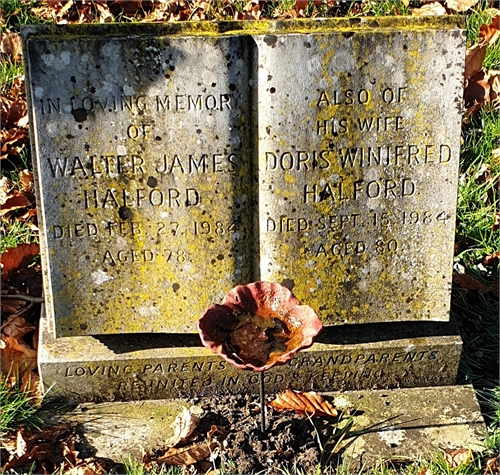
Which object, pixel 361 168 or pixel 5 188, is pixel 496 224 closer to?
pixel 361 168

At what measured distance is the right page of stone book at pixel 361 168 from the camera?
3.10 m

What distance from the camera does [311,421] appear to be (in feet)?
11.0

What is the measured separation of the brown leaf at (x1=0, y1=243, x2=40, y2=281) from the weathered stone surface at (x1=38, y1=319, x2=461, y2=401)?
0.64 m

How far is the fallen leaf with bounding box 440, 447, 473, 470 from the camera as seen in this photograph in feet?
10.6

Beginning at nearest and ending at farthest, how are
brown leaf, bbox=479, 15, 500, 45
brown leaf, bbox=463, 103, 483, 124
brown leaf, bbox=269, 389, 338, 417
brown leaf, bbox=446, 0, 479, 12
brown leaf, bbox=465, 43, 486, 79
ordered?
brown leaf, bbox=269, 389, 338, 417 → brown leaf, bbox=463, 103, 483, 124 → brown leaf, bbox=465, 43, 486, 79 → brown leaf, bbox=479, 15, 500, 45 → brown leaf, bbox=446, 0, 479, 12

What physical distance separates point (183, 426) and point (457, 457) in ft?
3.47

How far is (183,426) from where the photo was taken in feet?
11.0

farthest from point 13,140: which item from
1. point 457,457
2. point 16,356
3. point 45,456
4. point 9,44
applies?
point 457,457

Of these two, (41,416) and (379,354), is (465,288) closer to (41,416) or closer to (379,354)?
(379,354)

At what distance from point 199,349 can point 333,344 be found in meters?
0.56

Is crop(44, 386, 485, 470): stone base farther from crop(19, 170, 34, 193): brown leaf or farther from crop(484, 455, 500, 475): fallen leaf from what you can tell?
Result: crop(19, 170, 34, 193): brown leaf

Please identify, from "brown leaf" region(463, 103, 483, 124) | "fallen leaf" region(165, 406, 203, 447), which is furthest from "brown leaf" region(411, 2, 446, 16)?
"fallen leaf" region(165, 406, 203, 447)

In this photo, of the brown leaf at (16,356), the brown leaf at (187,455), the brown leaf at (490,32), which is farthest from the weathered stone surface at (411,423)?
the brown leaf at (490,32)

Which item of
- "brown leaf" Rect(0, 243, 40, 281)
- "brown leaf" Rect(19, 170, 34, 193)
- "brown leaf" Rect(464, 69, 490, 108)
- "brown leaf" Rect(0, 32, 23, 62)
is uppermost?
"brown leaf" Rect(0, 32, 23, 62)
